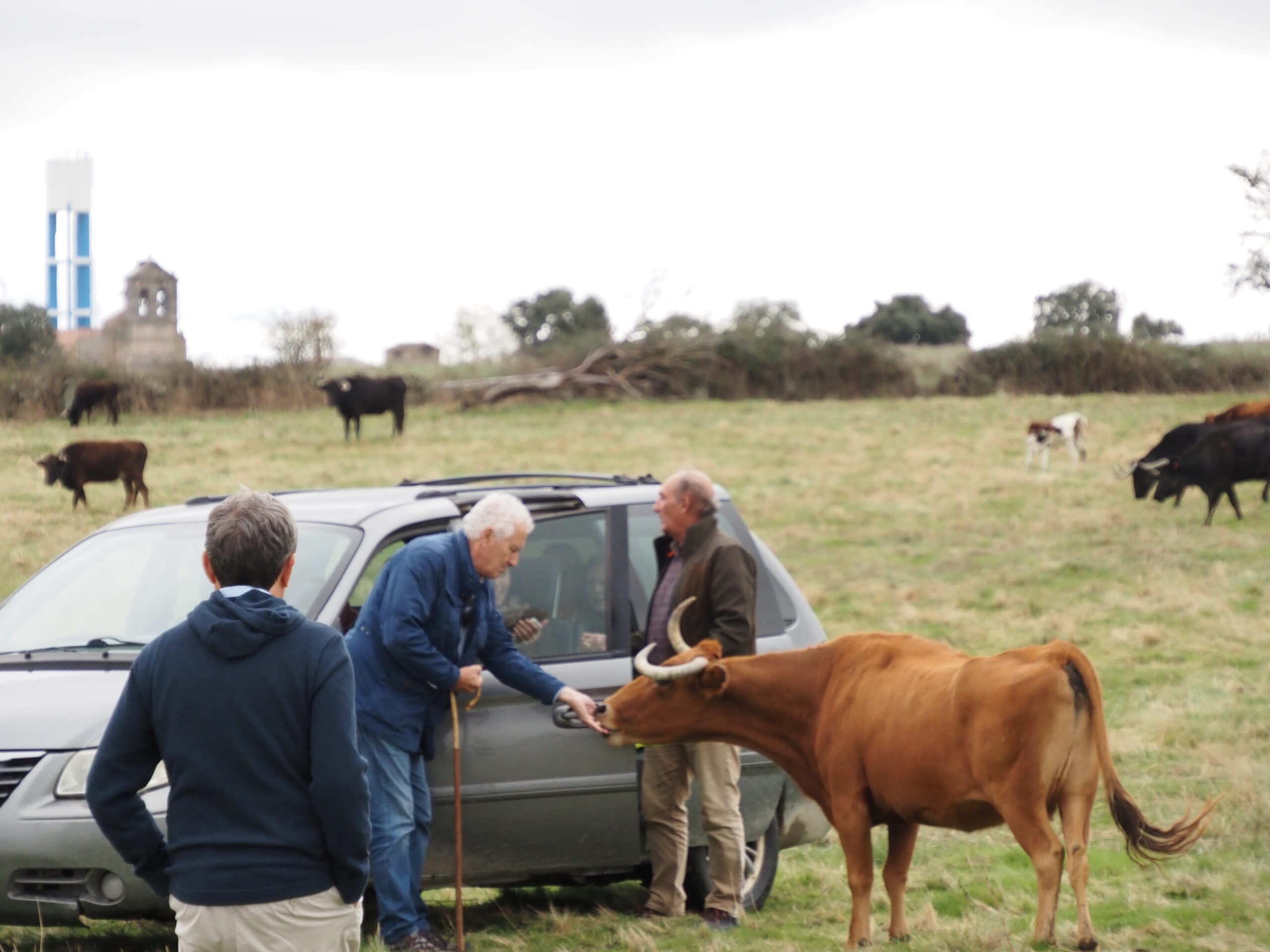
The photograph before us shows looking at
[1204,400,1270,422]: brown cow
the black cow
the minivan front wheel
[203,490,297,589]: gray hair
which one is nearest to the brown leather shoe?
the minivan front wheel

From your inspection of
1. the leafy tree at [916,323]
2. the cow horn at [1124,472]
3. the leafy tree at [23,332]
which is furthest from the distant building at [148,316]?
the cow horn at [1124,472]

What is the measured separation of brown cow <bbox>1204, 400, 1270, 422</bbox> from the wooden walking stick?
21.1 m

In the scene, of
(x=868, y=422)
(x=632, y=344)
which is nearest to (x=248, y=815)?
(x=868, y=422)

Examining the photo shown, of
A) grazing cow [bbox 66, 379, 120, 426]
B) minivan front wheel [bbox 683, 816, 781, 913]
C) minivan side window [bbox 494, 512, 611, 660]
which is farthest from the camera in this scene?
grazing cow [bbox 66, 379, 120, 426]

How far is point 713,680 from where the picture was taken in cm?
566

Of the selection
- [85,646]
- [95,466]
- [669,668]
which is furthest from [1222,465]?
[85,646]

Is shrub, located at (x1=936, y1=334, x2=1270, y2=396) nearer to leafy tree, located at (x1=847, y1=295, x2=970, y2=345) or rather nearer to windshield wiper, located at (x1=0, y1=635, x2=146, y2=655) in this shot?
leafy tree, located at (x1=847, y1=295, x2=970, y2=345)

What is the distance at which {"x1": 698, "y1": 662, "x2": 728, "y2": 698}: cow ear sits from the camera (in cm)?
565

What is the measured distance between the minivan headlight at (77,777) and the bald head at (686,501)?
2200 mm

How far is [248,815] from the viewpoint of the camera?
314cm

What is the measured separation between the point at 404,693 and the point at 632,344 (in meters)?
32.9

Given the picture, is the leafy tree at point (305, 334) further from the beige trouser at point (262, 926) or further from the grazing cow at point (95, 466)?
the beige trouser at point (262, 926)

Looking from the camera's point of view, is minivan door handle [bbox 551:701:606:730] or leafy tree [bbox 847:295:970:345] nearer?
minivan door handle [bbox 551:701:606:730]

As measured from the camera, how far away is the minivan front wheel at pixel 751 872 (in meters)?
6.30
